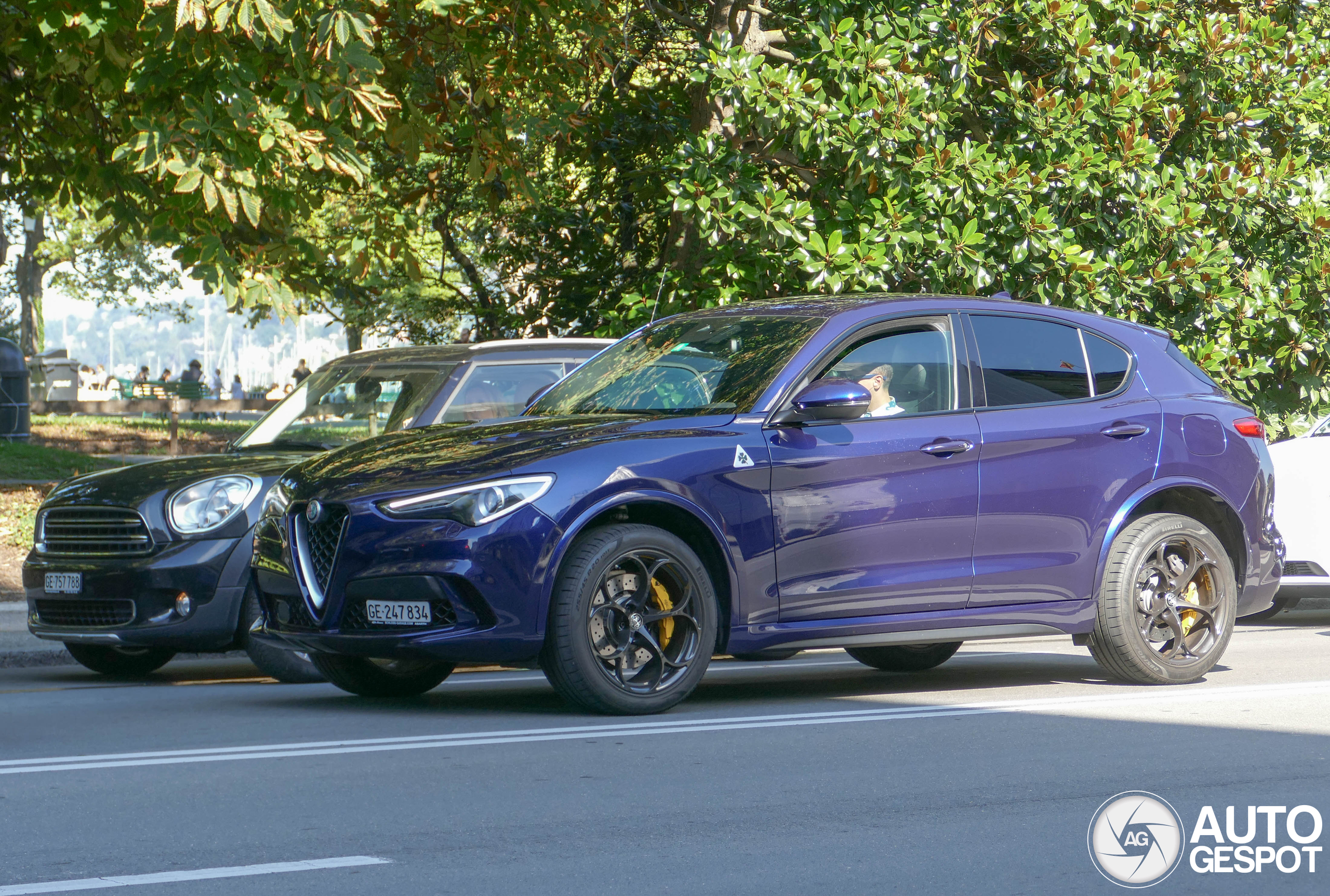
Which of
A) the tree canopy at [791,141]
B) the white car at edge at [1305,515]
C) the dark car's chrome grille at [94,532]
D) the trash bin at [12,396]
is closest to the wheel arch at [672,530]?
the dark car's chrome grille at [94,532]

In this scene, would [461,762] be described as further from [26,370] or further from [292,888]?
[26,370]

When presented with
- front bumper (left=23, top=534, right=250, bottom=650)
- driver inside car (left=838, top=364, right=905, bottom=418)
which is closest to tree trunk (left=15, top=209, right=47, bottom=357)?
front bumper (left=23, top=534, right=250, bottom=650)

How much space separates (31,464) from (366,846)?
1464 cm

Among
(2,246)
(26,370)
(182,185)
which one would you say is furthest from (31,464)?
(2,246)

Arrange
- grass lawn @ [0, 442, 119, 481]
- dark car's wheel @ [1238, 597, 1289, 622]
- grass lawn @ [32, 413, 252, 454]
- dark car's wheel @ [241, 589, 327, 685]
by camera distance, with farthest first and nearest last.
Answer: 1. grass lawn @ [32, 413, 252, 454]
2. grass lawn @ [0, 442, 119, 481]
3. dark car's wheel @ [1238, 597, 1289, 622]
4. dark car's wheel @ [241, 589, 327, 685]

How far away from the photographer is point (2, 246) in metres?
37.1

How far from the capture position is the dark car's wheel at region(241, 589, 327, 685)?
26.8ft

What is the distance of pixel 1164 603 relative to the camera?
791cm

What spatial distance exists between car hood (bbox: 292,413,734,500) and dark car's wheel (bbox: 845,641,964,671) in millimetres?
2416

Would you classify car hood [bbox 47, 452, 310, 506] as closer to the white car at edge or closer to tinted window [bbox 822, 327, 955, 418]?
tinted window [bbox 822, 327, 955, 418]

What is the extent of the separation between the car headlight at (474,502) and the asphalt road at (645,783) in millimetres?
856

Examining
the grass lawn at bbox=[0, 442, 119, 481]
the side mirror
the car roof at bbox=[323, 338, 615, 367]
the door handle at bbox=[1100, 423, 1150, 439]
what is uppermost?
the car roof at bbox=[323, 338, 615, 367]

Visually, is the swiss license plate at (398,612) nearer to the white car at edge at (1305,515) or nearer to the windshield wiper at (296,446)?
the windshield wiper at (296,446)

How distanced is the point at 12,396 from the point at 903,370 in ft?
58.7
